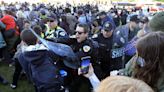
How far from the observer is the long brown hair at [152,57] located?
2.36 meters

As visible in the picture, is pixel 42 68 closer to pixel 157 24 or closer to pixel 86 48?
pixel 86 48

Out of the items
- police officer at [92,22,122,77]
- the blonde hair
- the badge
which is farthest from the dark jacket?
the blonde hair

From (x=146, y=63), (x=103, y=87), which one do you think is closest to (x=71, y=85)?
(x=146, y=63)

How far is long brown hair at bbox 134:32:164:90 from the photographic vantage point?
7.73 feet

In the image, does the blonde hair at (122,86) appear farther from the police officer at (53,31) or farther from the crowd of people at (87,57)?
the police officer at (53,31)

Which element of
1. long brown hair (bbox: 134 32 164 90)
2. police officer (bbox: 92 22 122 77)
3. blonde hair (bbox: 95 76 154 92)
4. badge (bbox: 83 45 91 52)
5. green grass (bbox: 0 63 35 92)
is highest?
blonde hair (bbox: 95 76 154 92)

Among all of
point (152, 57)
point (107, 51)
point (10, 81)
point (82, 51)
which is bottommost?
point (10, 81)

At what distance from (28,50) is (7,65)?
4.73 metres

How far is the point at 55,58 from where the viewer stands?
15.4 ft

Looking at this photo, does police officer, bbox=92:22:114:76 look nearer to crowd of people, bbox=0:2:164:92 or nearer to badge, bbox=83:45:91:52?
crowd of people, bbox=0:2:164:92

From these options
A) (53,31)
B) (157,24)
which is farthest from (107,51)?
(157,24)

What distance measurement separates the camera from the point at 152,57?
2357 mm

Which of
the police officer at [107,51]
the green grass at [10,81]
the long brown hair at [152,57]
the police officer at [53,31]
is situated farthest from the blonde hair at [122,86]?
the green grass at [10,81]

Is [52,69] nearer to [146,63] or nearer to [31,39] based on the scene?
[31,39]
